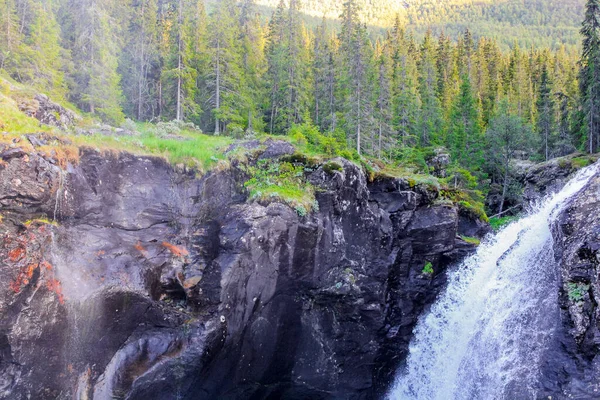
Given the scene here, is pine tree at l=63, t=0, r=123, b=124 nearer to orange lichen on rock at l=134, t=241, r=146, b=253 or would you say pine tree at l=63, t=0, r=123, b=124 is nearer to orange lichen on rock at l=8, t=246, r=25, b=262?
orange lichen on rock at l=134, t=241, r=146, b=253

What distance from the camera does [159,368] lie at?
1381cm

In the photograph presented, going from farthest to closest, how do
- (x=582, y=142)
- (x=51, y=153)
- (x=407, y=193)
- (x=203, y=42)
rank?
(x=582, y=142)
(x=203, y=42)
(x=407, y=193)
(x=51, y=153)

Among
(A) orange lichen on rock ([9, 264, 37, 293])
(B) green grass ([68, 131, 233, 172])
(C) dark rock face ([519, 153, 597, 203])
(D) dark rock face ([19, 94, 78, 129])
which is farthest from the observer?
(C) dark rock face ([519, 153, 597, 203])

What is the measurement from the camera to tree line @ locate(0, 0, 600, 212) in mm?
25969

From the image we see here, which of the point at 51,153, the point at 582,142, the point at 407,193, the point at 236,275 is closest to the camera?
the point at 51,153

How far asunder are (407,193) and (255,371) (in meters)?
10.1

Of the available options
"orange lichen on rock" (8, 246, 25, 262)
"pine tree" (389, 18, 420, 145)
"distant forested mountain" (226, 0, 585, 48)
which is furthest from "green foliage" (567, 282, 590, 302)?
"distant forested mountain" (226, 0, 585, 48)

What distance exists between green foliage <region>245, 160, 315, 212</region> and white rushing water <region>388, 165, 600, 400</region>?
301 inches

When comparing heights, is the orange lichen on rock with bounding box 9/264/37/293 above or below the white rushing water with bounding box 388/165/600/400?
above

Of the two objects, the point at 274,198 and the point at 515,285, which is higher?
the point at 274,198

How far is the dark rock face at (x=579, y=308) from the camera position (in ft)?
37.0

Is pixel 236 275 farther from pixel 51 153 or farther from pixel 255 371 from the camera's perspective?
pixel 51 153

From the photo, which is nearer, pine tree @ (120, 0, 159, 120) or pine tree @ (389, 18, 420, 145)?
pine tree @ (120, 0, 159, 120)

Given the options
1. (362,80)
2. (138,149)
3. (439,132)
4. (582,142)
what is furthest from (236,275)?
(582,142)
